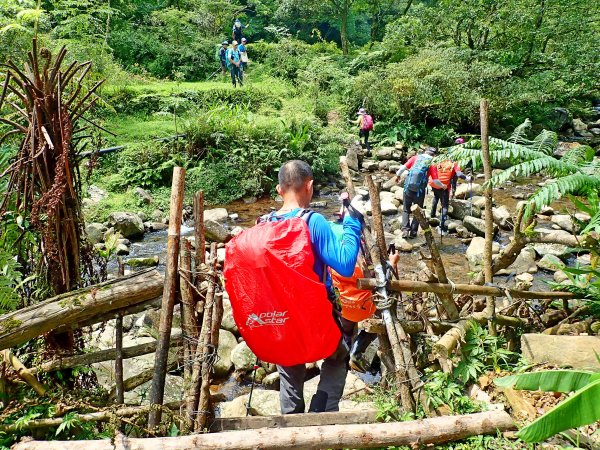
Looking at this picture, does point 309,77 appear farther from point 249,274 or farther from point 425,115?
point 249,274

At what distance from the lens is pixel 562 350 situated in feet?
12.7

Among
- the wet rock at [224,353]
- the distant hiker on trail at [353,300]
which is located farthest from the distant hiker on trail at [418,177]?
the distant hiker on trail at [353,300]

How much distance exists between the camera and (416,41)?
69.7ft

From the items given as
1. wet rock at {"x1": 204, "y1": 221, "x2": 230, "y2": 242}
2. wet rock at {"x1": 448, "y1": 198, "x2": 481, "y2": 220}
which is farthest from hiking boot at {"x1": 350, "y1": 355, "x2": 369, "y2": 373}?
wet rock at {"x1": 448, "y1": 198, "x2": 481, "y2": 220}

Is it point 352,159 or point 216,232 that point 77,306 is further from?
point 352,159

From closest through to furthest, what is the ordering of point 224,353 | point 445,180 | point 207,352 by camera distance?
point 207,352, point 224,353, point 445,180

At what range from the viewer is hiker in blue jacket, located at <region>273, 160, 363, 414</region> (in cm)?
303

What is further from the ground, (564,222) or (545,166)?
(545,166)

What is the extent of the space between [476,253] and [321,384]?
20.9ft

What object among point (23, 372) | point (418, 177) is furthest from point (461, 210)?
point (23, 372)

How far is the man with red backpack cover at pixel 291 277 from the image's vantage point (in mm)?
2924

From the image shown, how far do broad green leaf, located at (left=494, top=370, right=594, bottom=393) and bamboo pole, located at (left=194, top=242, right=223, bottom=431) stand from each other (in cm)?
180

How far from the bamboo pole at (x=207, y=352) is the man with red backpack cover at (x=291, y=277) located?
0.70 feet

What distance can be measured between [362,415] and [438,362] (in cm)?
107
